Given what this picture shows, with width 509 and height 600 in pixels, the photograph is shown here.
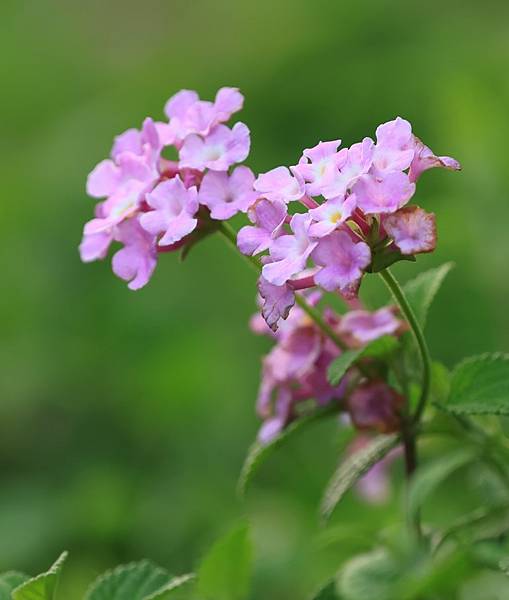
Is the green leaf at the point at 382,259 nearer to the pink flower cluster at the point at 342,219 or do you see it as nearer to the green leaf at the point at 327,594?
the pink flower cluster at the point at 342,219

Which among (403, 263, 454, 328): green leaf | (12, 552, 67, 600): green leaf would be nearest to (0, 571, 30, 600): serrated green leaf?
(12, 552, 67, 600): green leaf

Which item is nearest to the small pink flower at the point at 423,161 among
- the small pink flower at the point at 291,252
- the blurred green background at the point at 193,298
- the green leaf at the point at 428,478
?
the small pink flower at the point at 291,252

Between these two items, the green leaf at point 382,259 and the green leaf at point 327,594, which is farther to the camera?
the green leaf at point 327,594

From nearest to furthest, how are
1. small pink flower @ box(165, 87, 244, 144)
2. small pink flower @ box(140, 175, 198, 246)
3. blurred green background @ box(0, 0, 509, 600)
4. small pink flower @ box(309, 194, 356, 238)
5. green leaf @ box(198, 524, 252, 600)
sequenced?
small pink flower @ box(309, 194, 356, 238), small pink flower @ box(140, 175, 198, 246), small pink flower @ box(165, 87, 244, 144), green leaf @ box(198, 524, 252, 600), blurred green background @ box(0, 0, 509, 600)

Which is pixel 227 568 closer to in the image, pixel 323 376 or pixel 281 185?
pixel 323 376

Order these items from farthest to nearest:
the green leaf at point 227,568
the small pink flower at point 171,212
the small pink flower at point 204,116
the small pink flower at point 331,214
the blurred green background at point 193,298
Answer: the blurred green background at point 193,298 < the green leaf at point 227,568 < the small pink flower at point 204,116 < the small pink flower at point 171,212 < the small pink flower at point 331,214

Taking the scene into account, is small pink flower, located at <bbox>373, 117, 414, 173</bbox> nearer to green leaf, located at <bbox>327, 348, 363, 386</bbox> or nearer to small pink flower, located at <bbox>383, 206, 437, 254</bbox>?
small pink flower, located at <bbox>383, 206, 437, 254</bbox>

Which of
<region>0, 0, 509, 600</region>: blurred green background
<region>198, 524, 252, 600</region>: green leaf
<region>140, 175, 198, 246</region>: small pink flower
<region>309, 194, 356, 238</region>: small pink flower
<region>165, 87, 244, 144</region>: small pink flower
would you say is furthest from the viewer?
<region>0, 0, 509, 600</region>: blurred green background

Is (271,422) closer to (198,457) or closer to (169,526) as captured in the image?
(169,526)
